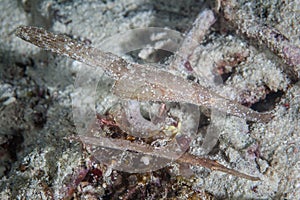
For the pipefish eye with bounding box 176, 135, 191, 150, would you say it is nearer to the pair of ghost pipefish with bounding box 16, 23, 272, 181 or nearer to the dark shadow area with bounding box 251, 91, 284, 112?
the pair of ghost pipefish with bounding box 16, 23, 272, 181

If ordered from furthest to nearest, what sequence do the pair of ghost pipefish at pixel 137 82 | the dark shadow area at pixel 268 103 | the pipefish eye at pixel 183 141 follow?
the dark shadow area at pixel 268 103 → the pipefish eye at pixel 183 141 → the pair of ghost pipefish at pixel 137 82

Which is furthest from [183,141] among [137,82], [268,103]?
[268,103]

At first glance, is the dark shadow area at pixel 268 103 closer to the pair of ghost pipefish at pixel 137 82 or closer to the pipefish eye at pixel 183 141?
the pair of ghost pipefish at pixel 137 82

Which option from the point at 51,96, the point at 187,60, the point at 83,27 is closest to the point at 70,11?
the point at 83,27

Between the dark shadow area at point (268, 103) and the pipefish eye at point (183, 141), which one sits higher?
the dark shadow area at point (268, 103)

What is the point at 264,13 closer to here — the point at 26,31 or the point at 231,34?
the point at 231,34

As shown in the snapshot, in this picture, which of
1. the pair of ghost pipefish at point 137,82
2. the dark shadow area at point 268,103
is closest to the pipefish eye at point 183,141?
the pair of ghost pipefish at point 137,82


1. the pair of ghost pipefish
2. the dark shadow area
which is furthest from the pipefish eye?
the dark shadow area

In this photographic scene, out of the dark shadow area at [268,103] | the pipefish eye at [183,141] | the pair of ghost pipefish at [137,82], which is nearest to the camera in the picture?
the pair of ghost pipefish at [137,82]

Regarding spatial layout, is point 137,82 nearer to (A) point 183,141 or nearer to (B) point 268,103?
(A) point 183,141

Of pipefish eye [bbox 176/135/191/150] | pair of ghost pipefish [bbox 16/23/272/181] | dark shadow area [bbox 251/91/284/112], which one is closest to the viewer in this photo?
pair of ghost pipefish [bbox 16/23/272/181]

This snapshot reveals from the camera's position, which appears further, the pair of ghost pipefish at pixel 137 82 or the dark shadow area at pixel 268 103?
the dark shadow area at pixel 268 103
